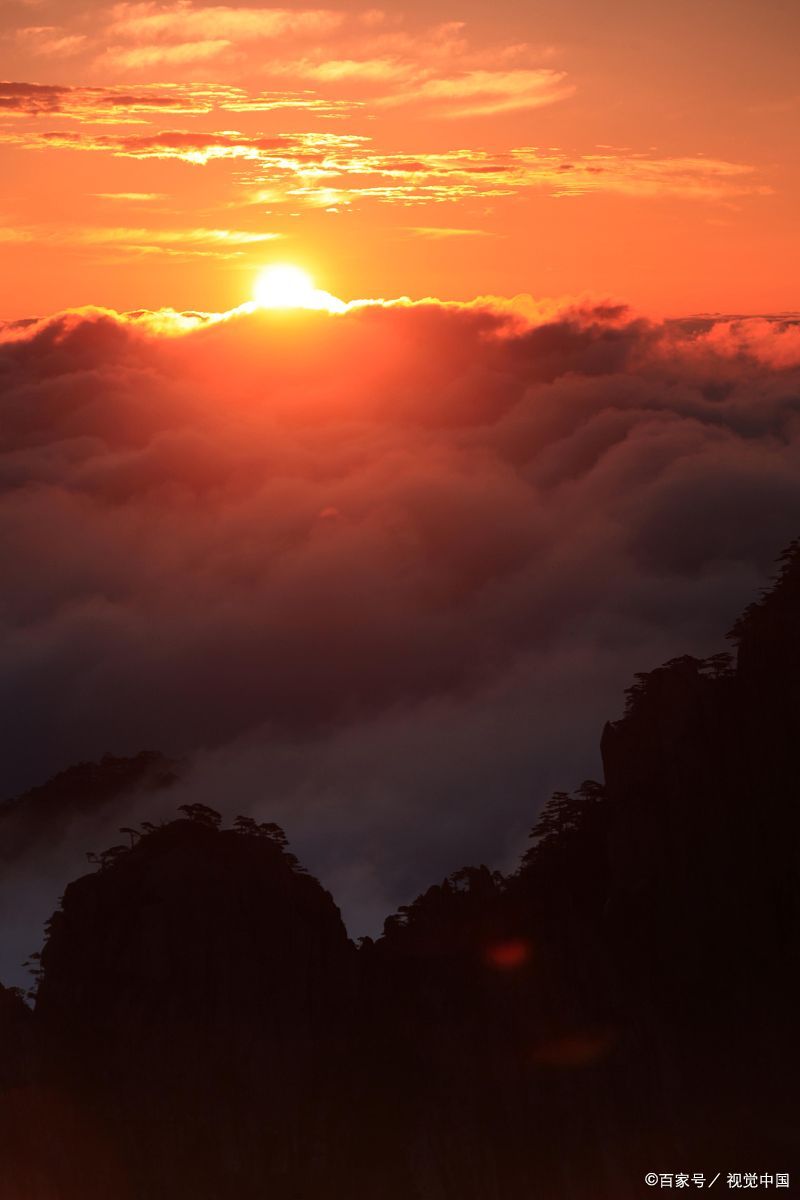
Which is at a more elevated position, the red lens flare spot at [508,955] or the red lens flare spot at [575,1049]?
the red lens flare spot at [508,955]

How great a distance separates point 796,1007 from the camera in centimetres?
6938

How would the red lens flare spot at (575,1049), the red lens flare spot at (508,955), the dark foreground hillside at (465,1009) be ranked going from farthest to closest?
the red lens flare spot at (508,955), the red lens flare spot at (575,1049), the dark foreground hillside at (465,1009)

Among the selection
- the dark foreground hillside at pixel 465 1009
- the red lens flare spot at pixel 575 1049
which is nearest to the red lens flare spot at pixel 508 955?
the dark foreground hillside at pixel 465 1009

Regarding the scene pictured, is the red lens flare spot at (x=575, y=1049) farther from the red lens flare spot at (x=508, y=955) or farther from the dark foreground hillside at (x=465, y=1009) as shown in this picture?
the red lens flare spot at (x=508, y=955)

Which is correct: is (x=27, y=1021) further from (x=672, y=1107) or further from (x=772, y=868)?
(x=772, y=868)

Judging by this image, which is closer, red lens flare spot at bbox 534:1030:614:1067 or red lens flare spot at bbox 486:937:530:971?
red lens flare spot at bbox 534:1030:614:1067

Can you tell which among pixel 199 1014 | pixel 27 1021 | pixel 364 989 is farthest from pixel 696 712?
pixel 27 1021

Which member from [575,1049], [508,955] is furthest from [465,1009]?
[575,1049]

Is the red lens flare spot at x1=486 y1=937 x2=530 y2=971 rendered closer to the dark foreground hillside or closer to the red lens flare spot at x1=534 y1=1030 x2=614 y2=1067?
the dark foreground hillside

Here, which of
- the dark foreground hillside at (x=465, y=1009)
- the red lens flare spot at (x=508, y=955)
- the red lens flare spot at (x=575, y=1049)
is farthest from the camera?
the red lens flare spot at (x=508, y=955)

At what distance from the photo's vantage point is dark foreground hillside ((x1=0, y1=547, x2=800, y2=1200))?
214 feet

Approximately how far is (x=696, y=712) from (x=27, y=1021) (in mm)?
32732

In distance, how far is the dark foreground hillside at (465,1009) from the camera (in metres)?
65.2

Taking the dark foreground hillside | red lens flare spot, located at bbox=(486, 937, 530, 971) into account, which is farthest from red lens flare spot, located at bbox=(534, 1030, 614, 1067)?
red lens flare spot, located at bbox=(486, 937, 530, 971)
